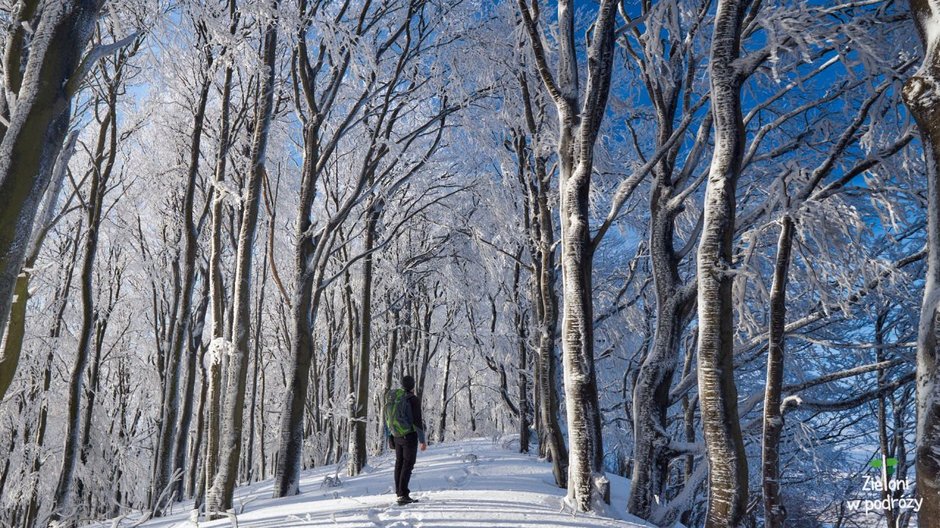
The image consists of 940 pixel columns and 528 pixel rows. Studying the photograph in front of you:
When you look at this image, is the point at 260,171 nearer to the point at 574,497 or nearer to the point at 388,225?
the point at 574,497

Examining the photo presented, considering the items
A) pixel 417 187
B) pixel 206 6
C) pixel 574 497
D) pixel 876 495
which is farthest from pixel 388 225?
pixel 876 495

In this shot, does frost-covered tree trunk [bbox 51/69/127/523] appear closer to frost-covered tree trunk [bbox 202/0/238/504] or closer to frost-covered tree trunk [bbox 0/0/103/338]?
frost-covered tree trunk [bbox 202/0/238/504]

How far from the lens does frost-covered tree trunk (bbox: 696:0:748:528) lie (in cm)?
482

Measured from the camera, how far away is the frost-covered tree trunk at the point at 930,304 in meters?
2.54

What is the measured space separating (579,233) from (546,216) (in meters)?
3.17

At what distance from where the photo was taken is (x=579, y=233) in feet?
19.5

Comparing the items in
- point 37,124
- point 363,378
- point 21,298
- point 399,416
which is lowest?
point 399,416

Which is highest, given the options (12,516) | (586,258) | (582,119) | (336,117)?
(336,117)

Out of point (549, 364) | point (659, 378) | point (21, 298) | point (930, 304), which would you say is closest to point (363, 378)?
point (549, 364)

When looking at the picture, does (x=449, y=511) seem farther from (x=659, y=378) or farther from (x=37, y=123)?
(x=37, y=123)

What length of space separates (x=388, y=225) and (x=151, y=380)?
14.7m

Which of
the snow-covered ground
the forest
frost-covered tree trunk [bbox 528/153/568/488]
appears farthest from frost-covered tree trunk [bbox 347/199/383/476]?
frost-covered tree trunk [bbox 528/153/568/488]

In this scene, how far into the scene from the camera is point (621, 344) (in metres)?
16.3

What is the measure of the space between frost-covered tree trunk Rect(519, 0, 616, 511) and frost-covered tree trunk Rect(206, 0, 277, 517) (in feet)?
11.9
